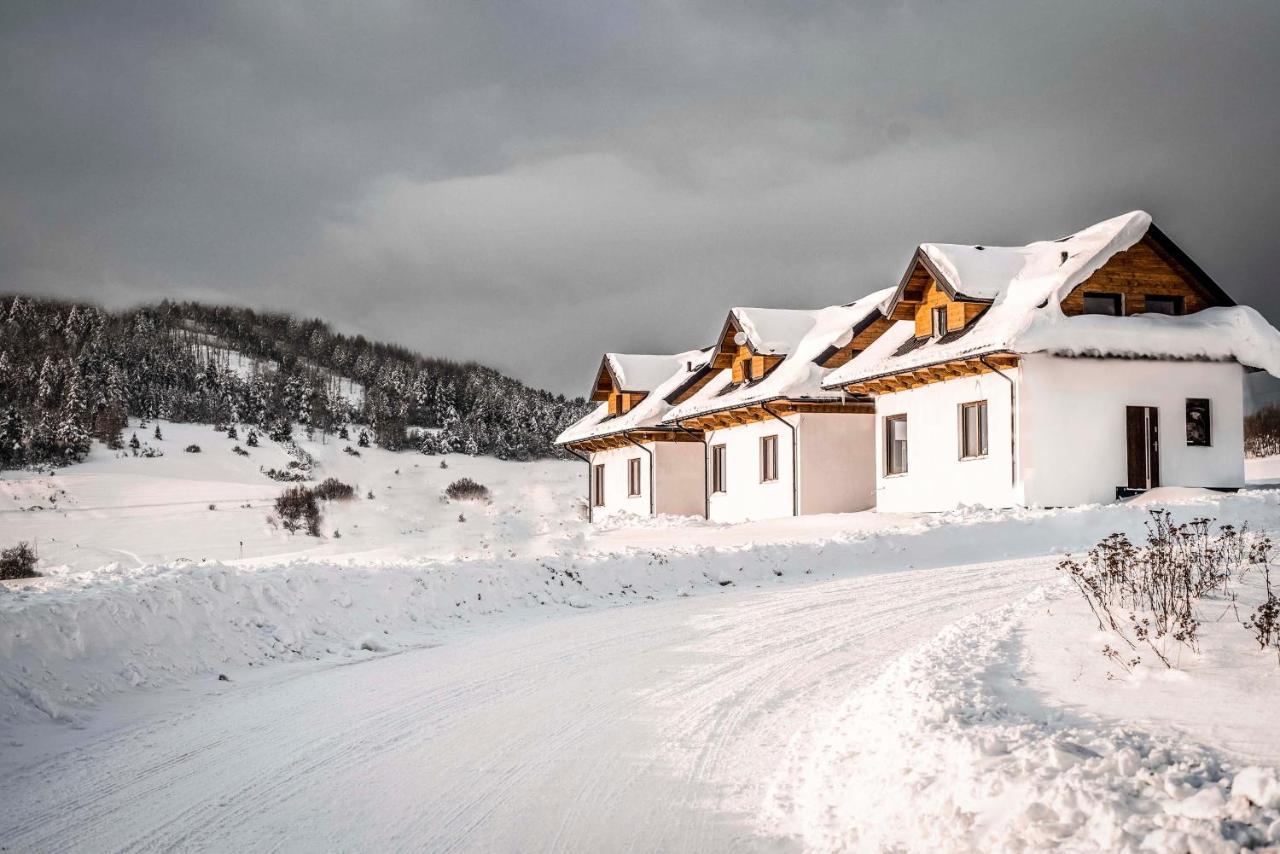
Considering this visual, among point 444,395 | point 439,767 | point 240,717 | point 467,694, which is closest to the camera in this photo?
point 439,767

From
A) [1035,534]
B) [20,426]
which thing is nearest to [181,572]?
[1035,534]

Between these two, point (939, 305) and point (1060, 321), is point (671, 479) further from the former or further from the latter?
point (1060, 321)

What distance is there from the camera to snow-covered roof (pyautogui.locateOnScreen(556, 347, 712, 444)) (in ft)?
114

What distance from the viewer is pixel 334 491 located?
39688mm

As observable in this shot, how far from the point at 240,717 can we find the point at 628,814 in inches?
148

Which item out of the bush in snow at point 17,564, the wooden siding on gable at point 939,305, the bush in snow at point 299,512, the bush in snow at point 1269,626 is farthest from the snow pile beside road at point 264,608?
the bush in snow at point 299,512

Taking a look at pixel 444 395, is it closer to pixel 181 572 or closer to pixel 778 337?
pixel 778 337

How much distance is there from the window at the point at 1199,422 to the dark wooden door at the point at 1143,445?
3.42 ft

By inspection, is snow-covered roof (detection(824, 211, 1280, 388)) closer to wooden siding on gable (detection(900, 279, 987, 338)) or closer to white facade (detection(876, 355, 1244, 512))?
wooden siding on gable (detection(900, 279, 987, 338))

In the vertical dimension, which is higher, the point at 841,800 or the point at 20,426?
the point at 20,426

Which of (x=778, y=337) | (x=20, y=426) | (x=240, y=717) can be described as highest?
(x=778, y=337)

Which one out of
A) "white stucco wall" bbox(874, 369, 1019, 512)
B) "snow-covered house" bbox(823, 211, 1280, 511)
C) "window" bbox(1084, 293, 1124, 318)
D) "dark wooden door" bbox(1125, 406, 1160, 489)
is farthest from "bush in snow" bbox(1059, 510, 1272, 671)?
"window" bbox(1084, 293, 1124, 318)

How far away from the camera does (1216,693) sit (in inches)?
245

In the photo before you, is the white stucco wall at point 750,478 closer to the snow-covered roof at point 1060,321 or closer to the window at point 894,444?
the window at point 894,444
